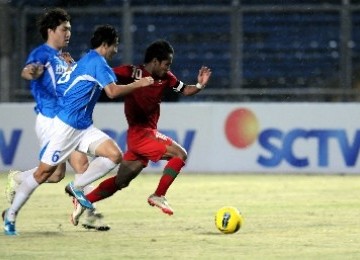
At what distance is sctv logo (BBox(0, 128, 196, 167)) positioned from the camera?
61.7 ft

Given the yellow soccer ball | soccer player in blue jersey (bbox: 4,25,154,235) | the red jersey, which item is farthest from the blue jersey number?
the yellow soccer ball

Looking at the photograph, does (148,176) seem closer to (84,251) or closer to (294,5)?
(294,5)

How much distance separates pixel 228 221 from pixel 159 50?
2.10m

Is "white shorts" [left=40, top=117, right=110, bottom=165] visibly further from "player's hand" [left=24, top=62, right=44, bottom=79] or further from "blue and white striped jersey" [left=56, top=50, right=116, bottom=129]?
"player's hand" [left=24, top=62, right=44, bottom=79]

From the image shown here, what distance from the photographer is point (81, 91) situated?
10.3 meters

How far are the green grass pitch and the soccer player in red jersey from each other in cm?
40

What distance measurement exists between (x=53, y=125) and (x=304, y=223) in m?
2.68

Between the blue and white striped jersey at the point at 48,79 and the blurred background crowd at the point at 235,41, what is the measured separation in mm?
8476

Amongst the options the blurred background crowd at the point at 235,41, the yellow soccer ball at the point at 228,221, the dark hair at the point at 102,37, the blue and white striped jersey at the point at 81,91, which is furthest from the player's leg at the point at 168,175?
the blurred background crowd at the point at 235,41

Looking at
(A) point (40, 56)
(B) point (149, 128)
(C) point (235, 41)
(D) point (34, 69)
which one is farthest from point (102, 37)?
(C) point (235, 41)

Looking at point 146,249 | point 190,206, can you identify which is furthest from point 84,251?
point 190,206

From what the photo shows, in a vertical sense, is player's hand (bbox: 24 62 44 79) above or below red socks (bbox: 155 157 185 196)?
above

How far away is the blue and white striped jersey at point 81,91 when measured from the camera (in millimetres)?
10258

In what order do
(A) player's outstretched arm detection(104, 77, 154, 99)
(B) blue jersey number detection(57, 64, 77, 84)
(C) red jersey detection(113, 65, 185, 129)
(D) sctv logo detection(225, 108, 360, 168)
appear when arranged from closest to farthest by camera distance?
(A) player's outstretched arm detection(104, 77, 154, 99)
(B) blue jersey number detection(57, 64, 77, 84)
(C) red jersey detection(113, 65, 185, 129)
(D) sctv logo detection(225, 108, 360, 168)
